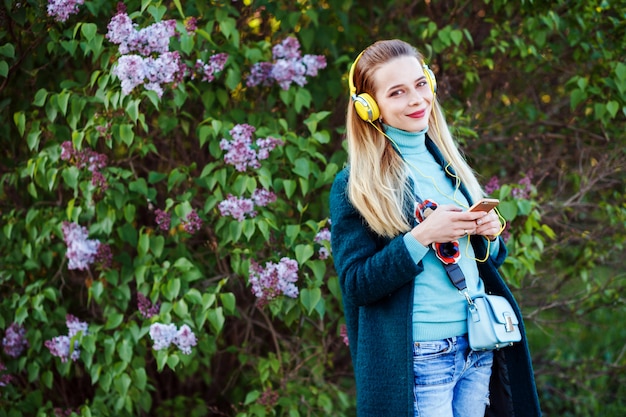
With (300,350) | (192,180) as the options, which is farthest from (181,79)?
(300,350)

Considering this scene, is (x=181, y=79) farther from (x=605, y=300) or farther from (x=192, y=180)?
(x=605, y=300)

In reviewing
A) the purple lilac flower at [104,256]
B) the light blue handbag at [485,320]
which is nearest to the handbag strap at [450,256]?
the light blue handbag at [485,320]

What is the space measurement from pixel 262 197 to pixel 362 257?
2.90ft

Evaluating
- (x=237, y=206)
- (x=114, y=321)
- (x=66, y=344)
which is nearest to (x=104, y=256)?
(x=114, y=321)

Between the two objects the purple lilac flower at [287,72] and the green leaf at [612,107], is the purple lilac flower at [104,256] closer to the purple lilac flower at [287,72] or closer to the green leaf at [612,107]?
the purple lilac flower at [287,72]

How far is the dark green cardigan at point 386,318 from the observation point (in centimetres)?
191

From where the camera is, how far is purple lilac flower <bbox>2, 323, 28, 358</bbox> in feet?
10.2

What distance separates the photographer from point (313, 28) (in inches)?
127

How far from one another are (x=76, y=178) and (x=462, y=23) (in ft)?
6.36

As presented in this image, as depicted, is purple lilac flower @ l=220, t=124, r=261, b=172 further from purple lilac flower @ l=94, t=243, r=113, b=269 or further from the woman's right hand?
the woman's right hand

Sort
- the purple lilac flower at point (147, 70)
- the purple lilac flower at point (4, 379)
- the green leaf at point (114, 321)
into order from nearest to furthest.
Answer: the purple lilac flower at point (147, 70), the green leaf at point (114, 321), the purple lilac flower at point (4, 379)

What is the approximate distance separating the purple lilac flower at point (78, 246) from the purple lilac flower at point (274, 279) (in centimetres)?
65

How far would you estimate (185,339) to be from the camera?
2.70 meters

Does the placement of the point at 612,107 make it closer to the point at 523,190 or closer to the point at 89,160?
the point at 523,190
